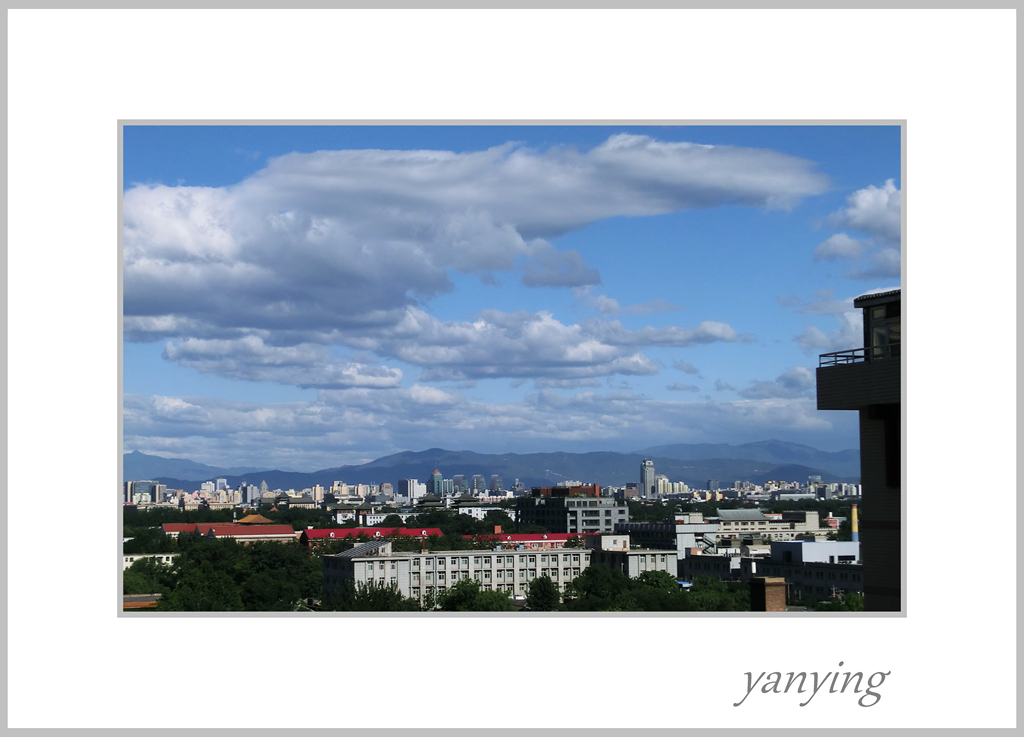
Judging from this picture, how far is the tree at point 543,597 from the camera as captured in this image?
116ft

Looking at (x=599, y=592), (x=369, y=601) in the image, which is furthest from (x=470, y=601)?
(x=369, y=601)

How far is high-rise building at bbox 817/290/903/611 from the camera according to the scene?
9984 millimetres

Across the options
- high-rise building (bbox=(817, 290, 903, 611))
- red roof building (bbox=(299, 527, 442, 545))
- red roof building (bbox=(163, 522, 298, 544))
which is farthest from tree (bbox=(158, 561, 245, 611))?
red roof building (bbox=(163, 522, 298, 544))

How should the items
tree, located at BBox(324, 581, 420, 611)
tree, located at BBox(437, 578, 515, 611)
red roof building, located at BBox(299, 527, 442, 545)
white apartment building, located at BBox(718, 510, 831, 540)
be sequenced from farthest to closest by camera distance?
white apartment building, located at BBox(718, 510, 831, 540)
red roof building, located at BBox(299, 527, 442, 545)
tree, located at BBox(437, 578, 515, 611)
tree, located at BBox(324, 581, 420, 611)

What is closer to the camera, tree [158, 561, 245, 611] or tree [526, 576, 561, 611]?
tree [158, 561, 245, 611]

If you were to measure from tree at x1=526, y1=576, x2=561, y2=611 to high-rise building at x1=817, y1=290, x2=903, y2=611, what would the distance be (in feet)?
83.6

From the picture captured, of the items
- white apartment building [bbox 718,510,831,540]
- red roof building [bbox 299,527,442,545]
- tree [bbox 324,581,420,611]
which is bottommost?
white apartment building [bbox 718,510,831,540]

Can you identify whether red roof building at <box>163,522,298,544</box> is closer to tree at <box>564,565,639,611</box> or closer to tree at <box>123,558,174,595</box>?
tree at <box>123,558,174,595</box>

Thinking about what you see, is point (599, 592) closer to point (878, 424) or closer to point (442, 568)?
point (442, 568)

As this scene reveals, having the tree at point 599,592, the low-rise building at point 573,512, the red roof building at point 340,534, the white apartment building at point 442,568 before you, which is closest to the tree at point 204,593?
the white apartment building at point 442,568
